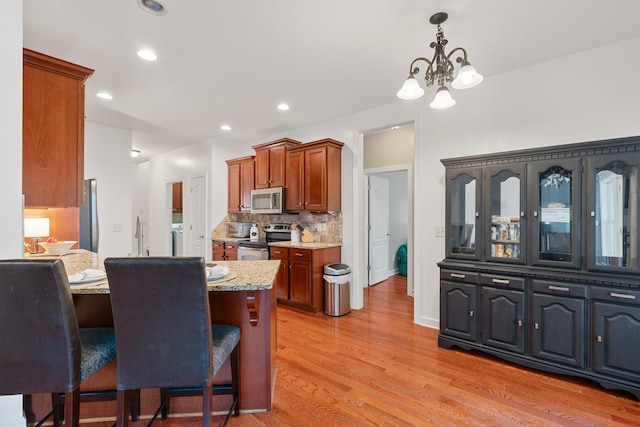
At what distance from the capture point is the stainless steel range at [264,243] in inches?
173

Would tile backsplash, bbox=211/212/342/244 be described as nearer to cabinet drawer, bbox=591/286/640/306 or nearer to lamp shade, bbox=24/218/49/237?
cabinet drawer, bbox=591/286/640/306

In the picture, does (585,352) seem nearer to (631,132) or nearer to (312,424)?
(631,132)

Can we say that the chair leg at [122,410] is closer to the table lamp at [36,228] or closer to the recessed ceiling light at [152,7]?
the recessed ceiling light at [152,7]

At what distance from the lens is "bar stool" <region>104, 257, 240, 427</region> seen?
1.28m

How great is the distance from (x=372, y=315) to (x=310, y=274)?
38.6 inches

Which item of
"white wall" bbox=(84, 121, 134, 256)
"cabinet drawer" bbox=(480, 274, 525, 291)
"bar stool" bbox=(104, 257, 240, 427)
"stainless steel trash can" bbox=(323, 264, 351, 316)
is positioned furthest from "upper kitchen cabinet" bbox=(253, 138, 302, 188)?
"bar stool" bbox=(104, 257, 240, 427)

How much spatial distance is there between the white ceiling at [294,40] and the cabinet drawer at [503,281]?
1794 mm

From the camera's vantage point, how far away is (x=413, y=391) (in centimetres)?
217

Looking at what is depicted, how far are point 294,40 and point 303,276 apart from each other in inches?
108

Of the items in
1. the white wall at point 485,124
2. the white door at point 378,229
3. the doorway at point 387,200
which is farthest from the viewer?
the white door at point 378,229

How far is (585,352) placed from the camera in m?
2.24

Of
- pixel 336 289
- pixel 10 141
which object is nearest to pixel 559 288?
pixel 336 289

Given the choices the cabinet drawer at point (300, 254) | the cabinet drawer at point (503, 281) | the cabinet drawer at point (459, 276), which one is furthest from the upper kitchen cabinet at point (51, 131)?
the cabinet drawer at point (503, 281)

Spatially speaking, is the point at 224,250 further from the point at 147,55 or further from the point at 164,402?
the point at 164,402
